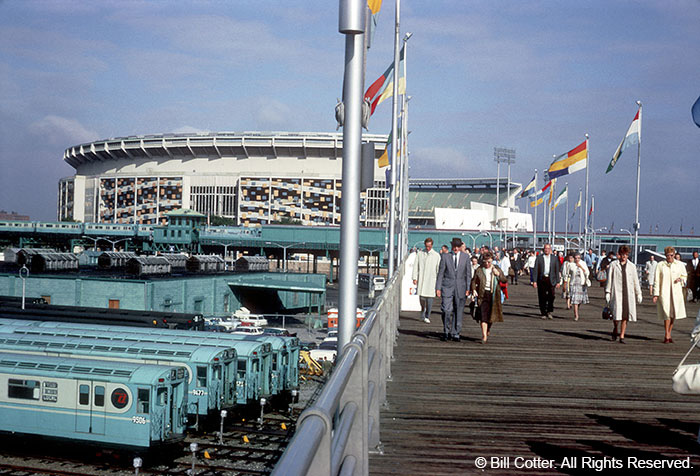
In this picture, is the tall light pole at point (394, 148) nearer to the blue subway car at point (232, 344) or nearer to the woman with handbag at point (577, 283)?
the woman with handbag at point (577, 283)

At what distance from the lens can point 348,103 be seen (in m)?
7.45

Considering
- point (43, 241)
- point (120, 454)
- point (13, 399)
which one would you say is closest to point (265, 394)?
point (120, 454)

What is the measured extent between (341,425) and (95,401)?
777 inches

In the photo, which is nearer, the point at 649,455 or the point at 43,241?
the point at 649,455

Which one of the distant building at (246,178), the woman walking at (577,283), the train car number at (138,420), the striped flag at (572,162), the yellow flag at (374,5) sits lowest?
the train car number at (138,420)

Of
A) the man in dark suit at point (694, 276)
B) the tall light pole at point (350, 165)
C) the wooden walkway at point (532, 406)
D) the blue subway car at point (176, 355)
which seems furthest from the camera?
the blue subway car at point (176, 355)

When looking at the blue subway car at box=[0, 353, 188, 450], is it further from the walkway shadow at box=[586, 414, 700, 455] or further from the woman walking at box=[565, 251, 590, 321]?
the walkway shadow at box=[586, 414, 700, 455]

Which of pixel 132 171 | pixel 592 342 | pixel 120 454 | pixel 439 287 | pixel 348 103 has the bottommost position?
pixel 120 454

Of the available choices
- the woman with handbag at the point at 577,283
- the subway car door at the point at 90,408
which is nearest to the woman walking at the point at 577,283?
the woman with handbag at the point at 577,283

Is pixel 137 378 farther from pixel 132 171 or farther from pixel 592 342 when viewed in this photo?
pixel 132 171

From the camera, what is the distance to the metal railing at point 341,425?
74.1 inches

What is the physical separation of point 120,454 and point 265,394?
287 inches

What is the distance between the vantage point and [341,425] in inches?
129

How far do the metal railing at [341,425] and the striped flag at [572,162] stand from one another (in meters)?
34.8
